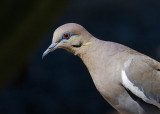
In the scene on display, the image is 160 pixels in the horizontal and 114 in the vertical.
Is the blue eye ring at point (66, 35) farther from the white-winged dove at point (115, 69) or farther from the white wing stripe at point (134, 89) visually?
the white wing stripe at point (134, 89)

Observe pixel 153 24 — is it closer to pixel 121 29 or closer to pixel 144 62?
pixel 121 29

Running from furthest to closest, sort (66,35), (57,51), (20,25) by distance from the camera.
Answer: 1. (57,51)
2. (20,25)
3. (66,35)

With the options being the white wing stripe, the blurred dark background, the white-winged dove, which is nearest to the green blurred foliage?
the blurred dark background

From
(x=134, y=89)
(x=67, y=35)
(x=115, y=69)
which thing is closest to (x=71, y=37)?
(x=67, y=35)

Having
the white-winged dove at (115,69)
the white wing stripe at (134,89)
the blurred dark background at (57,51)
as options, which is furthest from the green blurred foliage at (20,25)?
the white wing stripe at (134,89)

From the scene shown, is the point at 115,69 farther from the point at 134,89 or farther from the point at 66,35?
the point at 66,35

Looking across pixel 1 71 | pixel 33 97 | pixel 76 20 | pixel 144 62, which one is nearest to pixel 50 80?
pixel 33 97
